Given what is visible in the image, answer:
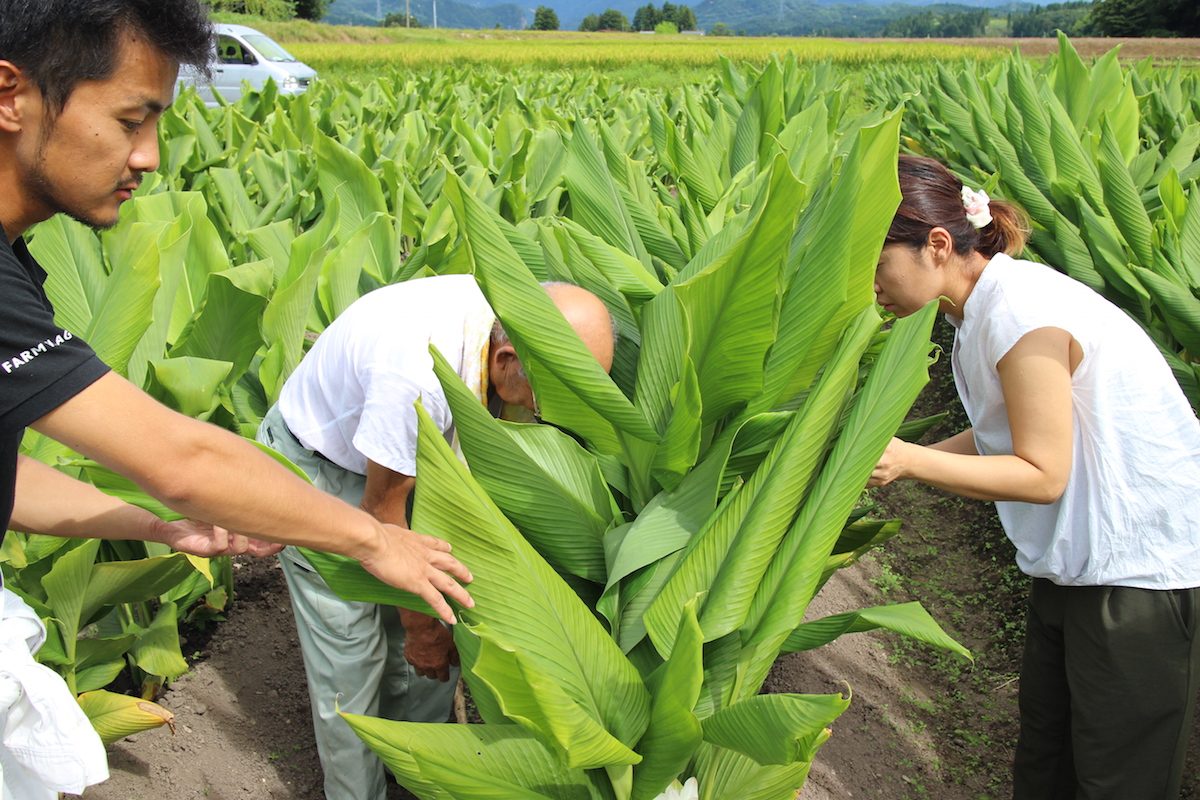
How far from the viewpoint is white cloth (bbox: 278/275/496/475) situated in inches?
75.4

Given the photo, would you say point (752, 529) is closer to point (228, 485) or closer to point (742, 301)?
point (742, 301)

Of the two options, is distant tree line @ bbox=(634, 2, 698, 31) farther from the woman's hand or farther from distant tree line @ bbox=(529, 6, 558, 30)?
the woman's hand

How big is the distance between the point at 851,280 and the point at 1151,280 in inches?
73.3

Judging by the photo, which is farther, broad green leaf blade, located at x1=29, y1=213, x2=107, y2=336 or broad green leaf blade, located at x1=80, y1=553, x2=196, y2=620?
broad green leaf blade, located at x1=29, y1=213, x2=107, y2=336

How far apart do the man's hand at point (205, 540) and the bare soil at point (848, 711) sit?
125 cm

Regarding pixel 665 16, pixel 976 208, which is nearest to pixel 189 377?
pixel 976 208

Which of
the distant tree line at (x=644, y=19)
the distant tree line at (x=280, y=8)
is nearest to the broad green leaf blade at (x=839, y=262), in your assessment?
the distant tree line at (x=280, y=8)

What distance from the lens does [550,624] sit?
129cm

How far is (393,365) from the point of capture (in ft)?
6.33

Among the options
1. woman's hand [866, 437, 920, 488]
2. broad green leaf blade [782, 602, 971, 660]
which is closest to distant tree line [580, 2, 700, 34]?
woman's hand [866, 437, 920, 488]

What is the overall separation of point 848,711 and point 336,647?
1691 mm

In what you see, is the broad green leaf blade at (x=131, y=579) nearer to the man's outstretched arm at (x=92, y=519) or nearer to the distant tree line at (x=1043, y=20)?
the man's outstretched arm at (x=92, y=519)

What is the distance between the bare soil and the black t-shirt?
182 centimetres

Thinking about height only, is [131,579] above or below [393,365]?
below
